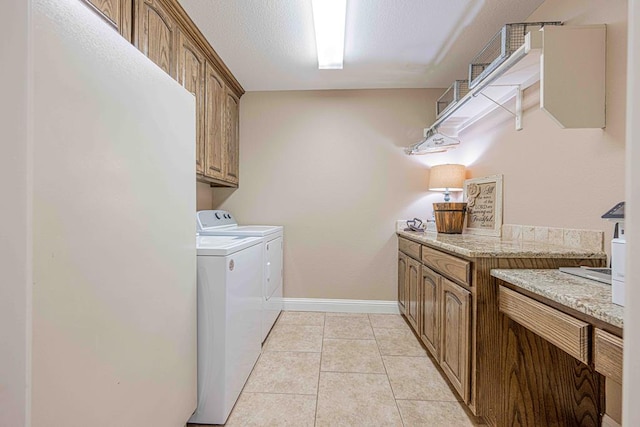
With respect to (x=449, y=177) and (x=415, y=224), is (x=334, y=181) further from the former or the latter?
(x=449, y=177)

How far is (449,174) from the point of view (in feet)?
8.40

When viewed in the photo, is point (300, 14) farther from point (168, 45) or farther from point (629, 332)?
point (629, 332)

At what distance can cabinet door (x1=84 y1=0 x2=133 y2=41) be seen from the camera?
1.19 meters

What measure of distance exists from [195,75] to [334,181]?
152 cm

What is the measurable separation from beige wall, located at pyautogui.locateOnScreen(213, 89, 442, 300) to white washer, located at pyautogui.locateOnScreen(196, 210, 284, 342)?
0.75 ft

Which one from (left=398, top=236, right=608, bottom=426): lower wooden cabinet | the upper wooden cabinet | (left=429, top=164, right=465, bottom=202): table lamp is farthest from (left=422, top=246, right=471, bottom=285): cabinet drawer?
the upper wooden cabinet

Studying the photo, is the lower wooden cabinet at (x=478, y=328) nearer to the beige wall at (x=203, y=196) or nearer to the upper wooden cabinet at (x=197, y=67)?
the upper wooden cabinet at (x=197, y=67)

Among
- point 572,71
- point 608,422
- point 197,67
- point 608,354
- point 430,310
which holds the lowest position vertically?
point 608,422

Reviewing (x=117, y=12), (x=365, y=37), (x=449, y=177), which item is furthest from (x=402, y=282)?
(x=117, y=12)

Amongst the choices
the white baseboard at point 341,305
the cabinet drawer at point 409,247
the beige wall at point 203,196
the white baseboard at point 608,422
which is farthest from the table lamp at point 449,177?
the beige wall at point 203,196

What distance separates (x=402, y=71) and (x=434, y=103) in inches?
22.3

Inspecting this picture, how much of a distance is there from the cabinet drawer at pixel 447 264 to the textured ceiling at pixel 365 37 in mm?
1523

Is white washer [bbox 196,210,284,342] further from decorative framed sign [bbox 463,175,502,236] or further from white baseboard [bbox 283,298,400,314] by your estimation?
decorative framed sign [bbox 463,175,502,236]

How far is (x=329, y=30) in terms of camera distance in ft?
6.22
